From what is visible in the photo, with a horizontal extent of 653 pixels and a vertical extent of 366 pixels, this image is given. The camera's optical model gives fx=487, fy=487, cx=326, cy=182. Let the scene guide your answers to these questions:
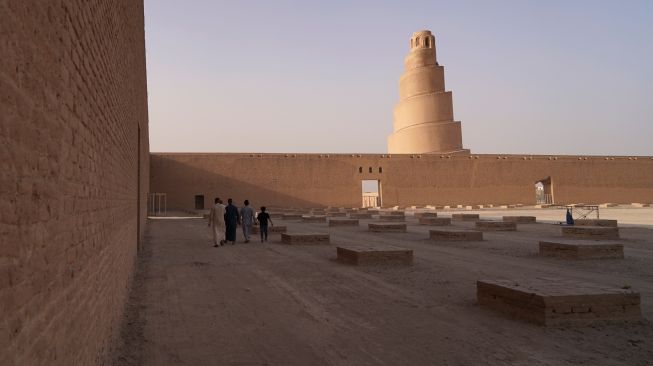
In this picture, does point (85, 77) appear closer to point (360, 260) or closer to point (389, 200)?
point (360, 260)

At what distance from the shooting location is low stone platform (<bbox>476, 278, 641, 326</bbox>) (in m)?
4.73

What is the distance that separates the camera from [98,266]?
11.1 feet

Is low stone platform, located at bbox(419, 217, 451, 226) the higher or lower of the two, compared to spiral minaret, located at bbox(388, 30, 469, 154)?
lower

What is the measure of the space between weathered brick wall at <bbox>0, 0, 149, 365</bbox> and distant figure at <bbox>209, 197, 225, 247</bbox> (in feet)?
27.5

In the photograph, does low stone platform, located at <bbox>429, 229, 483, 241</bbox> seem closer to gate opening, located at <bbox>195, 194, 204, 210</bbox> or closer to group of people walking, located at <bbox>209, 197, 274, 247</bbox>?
group of people walking, located at <bbox>209, 197, 274, 247</bbox>

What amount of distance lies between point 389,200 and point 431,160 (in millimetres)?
4787

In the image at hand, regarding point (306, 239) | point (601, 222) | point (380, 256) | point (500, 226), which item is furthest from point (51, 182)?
point (601, 222)

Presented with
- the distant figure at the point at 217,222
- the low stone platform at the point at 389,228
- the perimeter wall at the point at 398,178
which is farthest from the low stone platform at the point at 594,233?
the perimeter wall at the point at 398,178

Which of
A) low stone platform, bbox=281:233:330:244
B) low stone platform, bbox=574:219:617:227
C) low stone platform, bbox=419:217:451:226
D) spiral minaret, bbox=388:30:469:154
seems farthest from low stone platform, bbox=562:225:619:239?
spiral minaret, bbox=388:30:469:154

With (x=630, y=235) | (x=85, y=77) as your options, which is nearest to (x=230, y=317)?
(x=85, y=77)

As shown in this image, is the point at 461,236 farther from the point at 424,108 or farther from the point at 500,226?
the point at 424,108

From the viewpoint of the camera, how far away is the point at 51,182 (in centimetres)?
198

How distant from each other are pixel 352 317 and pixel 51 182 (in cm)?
366

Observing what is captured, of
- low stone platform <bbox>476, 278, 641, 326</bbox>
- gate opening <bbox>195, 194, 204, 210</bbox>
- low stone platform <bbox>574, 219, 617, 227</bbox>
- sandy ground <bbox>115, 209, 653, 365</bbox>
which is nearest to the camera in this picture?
sandy ground <bbox>115, 209, 653, 365</bbox>
